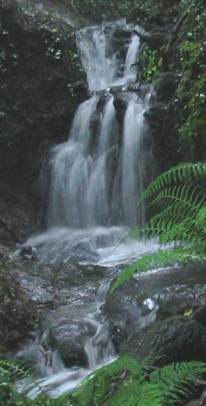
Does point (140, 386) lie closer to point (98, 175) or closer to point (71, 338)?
point (71, 338)

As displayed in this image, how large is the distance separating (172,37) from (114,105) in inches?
67.5

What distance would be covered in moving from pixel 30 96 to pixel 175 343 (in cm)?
944

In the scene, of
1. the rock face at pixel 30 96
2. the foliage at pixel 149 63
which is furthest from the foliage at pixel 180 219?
the rock face at pixel 30 96

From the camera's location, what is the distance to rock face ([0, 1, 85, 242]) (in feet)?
40.4

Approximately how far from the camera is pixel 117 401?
2643 mm

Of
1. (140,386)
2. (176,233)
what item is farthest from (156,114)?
(140,386)

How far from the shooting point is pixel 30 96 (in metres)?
12.5

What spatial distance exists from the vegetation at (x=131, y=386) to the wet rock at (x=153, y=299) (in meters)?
2.35

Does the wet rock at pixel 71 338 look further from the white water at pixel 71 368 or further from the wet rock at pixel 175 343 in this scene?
the wet rock at pixel 175 343


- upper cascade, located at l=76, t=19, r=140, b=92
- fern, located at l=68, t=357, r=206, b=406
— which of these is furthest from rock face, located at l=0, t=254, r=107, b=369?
upper cascade, located at l=76, t=19, r=140, b=92

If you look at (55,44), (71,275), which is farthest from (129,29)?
(71,275)

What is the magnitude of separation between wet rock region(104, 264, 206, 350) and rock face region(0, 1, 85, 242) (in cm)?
Result: 549

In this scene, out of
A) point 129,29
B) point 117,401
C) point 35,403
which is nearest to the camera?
point 117,401

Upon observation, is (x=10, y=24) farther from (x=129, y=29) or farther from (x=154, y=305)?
(x=154, y=305)
